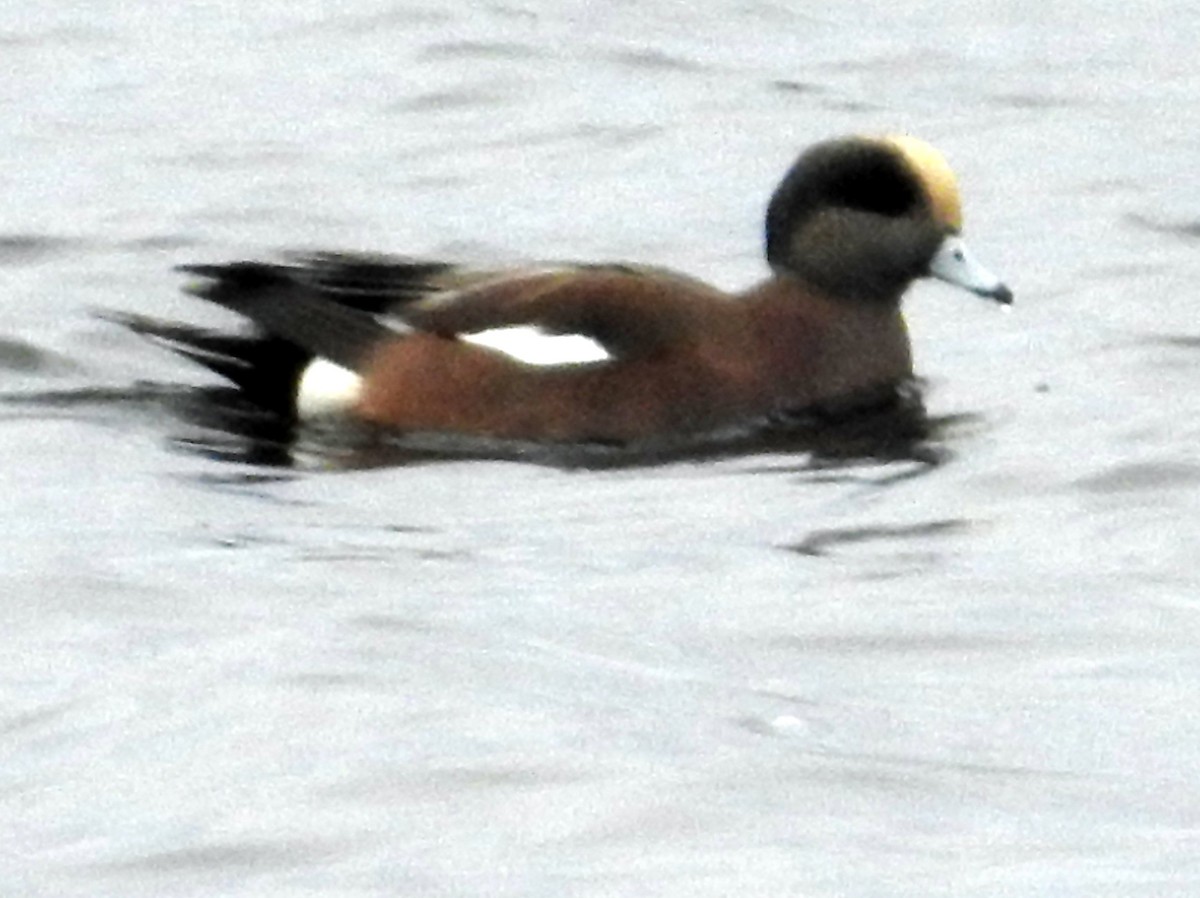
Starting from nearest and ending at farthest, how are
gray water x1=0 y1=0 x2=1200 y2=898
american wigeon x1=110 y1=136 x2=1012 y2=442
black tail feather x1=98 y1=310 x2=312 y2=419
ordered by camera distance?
gray water x1=0 y1=0 x2=1200 y2=898 < american wigeon x1=110 y1=136 x2=1012 y2=442 < black tail feather x1=98 y1=310 x2=312 y2=419

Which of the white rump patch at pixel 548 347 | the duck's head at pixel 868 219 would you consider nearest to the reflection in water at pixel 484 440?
the white rump patch at pixel 548 347

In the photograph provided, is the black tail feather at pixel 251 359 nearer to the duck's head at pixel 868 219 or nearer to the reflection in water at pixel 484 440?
the reflection in water at pixel 484 440

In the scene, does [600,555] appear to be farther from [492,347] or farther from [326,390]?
[326,390]

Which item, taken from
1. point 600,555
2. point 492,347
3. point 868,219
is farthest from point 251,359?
point 600,555

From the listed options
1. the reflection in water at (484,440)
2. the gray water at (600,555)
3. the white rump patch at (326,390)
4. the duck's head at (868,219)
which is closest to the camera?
the gray water at (600,555)

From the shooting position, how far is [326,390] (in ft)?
33.8

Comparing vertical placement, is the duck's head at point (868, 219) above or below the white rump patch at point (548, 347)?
above

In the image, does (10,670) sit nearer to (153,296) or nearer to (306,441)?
(306,441)

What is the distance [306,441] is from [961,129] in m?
4.93

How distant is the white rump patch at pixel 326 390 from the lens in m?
10.3

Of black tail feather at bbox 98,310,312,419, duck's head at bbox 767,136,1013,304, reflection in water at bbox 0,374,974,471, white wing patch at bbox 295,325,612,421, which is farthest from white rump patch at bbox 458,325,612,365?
duck's head at bbox 767,136,1013,304

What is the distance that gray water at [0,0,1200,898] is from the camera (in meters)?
6.93

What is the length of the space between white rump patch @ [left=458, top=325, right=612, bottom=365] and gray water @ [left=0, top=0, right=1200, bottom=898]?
0.40 m

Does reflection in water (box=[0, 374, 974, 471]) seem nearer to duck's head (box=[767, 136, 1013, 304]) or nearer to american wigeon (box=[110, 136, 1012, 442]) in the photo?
american wigeon (box=[110, 136, 1012, 442])
